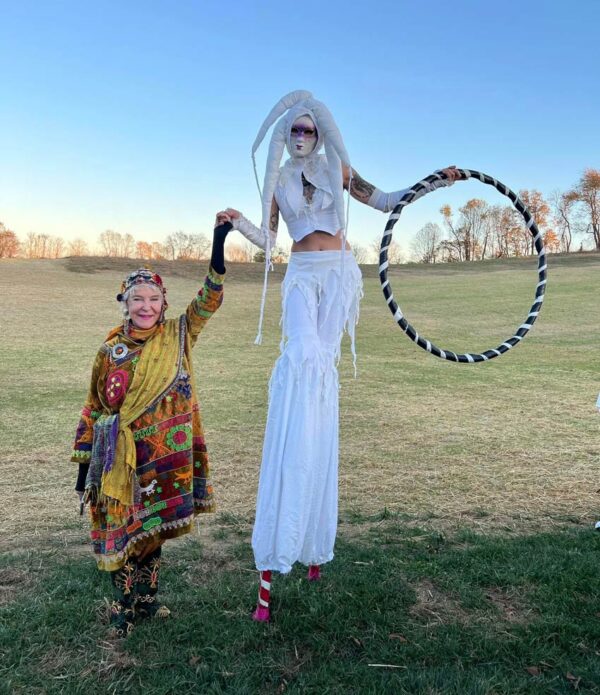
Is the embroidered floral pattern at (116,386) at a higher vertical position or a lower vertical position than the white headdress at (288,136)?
lower

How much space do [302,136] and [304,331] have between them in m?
1.26

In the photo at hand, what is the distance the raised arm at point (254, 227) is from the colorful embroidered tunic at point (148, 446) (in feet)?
1.19

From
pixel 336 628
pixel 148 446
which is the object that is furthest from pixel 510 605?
pixel 148 446

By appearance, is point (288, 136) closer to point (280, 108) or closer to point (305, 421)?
point (280, 108)

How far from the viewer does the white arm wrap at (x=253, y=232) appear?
376 centimetres

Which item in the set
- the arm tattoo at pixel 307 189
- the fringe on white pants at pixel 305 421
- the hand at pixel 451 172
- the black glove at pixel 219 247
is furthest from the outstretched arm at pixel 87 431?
the hand at pixel 451 172

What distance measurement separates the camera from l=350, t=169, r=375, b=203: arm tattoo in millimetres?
4277

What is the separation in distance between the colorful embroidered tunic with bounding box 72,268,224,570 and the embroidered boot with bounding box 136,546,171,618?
136 mm

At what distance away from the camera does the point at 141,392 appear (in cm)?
346

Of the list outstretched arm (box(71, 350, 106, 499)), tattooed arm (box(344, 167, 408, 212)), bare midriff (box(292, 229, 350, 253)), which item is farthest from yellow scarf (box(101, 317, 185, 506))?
tattooed arm (box(344, 167, 408, 212))

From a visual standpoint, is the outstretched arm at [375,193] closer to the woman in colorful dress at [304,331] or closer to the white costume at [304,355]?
the woman in colorful dress at [304,331]

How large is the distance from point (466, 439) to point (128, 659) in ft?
19.8

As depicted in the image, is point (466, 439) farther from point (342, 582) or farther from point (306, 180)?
point (306, 180)

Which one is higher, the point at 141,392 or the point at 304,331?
the point at 304,331
